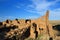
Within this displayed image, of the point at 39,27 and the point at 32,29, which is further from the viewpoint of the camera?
the point at 39,27

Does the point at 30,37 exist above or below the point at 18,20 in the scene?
below

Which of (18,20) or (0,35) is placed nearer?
(0,35)

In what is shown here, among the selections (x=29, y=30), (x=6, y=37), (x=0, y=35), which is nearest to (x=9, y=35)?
(x=6, y=37)

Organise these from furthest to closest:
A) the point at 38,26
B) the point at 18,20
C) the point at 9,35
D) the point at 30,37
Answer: the point at 18,20 → the point at 9,35 → the point at 38,26 → the point at 30,37

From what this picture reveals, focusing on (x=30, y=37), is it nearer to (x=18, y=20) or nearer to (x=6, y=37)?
(x=6, y=37)

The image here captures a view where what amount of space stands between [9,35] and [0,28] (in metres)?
9.42

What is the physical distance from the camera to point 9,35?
38.3 meters

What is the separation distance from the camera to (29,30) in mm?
34344

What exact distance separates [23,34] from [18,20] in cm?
1001

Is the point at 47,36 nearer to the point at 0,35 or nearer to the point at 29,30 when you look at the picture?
the point at 29,30

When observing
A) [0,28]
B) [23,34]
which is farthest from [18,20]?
[23,34]

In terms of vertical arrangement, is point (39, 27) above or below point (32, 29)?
above

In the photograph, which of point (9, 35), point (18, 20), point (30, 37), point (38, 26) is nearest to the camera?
point (30, 37)

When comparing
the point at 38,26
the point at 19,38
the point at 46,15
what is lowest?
the point at 19,38
